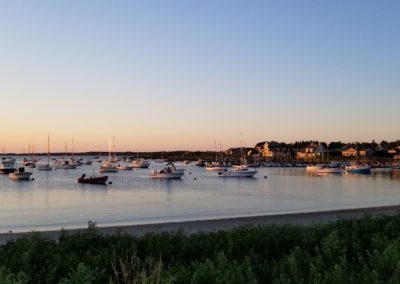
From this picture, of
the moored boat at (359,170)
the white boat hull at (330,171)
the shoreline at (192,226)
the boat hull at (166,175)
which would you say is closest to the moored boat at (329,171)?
the white boat hull at (330,171)

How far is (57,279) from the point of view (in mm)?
8336

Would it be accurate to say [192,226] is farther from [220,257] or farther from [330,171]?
[330,171]

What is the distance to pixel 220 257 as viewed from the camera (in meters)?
7.77

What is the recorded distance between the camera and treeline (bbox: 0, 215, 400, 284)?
7.09 meters

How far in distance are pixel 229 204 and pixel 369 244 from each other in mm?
40248

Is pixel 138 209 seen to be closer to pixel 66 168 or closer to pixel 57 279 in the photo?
pixel 57 279

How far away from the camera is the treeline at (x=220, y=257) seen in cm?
709

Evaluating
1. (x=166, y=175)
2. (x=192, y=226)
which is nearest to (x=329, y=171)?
(x=166, y=175)

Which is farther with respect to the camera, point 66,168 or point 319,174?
point 66,168

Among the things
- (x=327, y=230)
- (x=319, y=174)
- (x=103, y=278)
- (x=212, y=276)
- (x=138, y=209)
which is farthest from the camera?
(x=319, y=174)

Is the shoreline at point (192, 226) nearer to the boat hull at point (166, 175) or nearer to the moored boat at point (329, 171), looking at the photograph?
the boat hull at point (166, 175)

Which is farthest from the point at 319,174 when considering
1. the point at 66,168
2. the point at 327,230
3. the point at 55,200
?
the point at 327,230

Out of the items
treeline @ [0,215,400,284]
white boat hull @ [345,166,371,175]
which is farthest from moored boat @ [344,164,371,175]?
treeline @ [0,215,400,284]

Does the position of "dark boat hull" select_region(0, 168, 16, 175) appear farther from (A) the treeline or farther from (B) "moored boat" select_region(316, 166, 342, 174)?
(A) the treeline
